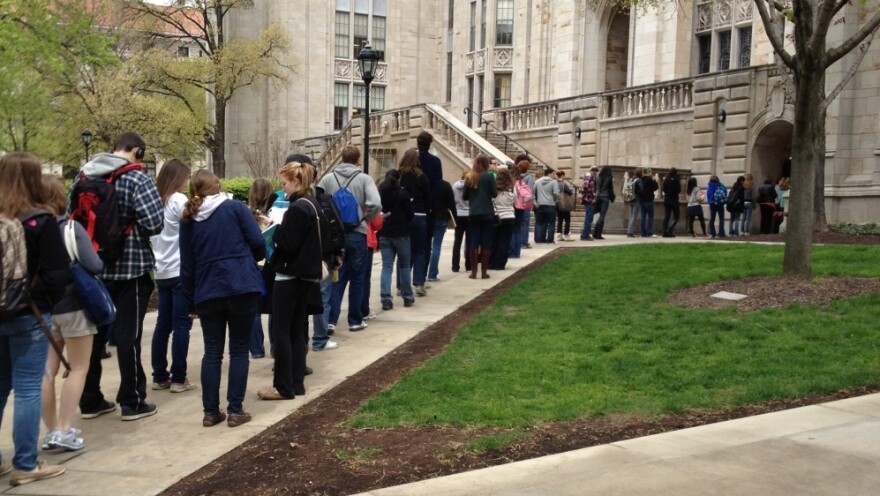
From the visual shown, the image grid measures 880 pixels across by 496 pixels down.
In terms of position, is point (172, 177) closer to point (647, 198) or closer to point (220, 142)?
point (647, 198)

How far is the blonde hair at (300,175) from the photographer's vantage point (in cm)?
696

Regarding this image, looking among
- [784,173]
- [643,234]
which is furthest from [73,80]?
[784,173]

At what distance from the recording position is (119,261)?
21.0 feet

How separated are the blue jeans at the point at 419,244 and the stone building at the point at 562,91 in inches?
487

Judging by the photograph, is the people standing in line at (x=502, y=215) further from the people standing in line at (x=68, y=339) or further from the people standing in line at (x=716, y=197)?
the people standing in line at (x=716, y=197)

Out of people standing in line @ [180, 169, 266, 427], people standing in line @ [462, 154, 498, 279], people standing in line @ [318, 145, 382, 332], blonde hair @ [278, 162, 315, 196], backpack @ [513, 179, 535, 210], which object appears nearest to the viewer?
people standing in line @ [180, 169, 266, 427]

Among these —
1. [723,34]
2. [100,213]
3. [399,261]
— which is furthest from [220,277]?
[723,34]

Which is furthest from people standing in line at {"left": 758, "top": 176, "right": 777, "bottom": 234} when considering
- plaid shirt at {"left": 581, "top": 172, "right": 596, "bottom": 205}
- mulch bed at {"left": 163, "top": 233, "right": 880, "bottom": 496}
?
mulch bed at {"left": 163, "top": 233, "right": 880, "bottom": 496}

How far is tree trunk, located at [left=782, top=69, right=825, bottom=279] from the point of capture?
10.5 m

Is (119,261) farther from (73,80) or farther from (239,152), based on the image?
(239,152)

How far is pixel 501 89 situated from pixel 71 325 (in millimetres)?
39649

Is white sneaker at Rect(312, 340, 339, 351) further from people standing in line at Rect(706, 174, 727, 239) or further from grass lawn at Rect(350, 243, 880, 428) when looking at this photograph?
people standing in line at Rect(706, 174, 727, 239)

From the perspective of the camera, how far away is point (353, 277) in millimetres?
9602

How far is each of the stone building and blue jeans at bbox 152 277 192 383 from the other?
17.1 meters
